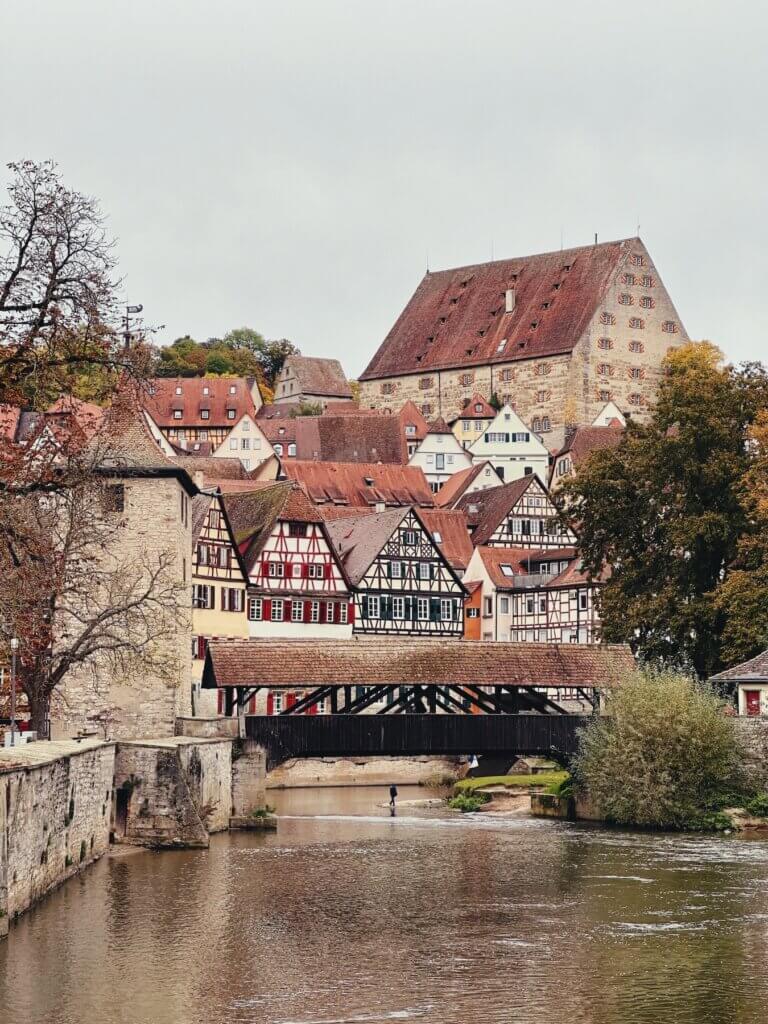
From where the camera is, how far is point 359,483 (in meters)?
82.4

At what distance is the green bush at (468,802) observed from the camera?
42.7m

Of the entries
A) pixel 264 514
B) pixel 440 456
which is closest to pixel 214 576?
pixel 264 514

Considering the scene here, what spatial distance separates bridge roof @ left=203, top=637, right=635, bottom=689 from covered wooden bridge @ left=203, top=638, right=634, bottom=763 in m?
0.02

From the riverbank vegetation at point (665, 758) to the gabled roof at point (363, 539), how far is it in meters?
23.5

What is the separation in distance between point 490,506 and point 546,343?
24638 millimetres

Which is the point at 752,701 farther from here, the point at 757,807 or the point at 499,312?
the point at 499,312

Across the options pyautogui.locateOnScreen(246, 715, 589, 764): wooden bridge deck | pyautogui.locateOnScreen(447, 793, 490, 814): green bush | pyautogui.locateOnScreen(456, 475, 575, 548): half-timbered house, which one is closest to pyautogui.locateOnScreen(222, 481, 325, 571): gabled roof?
pyautogui.locateOnScreen(447, 793, 490, 814): green bush

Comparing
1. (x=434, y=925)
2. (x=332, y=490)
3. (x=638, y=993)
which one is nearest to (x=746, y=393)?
(x=434, y=925)

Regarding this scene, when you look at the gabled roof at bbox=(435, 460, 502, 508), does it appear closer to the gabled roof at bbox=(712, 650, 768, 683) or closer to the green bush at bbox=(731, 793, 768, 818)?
the gabled roof at bbox=(712, 650, 768, 683)

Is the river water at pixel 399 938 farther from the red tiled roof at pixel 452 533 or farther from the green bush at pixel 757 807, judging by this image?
the red tiled roof at pixel 452 533

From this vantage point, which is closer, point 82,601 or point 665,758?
point 82,601

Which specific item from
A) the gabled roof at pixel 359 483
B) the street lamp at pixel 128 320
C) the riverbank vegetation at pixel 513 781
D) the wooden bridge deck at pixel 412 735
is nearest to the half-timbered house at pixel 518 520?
the gabled roof at pixel 359 483

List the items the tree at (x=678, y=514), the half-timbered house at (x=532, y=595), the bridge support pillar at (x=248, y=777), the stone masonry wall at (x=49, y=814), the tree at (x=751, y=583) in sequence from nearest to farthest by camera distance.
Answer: the stone masonry wall at (x=49, y=814), the bridge support pillar at (x=248, y=777), the tree at (x=751, y=583), the tree at (x=678, y=514), the half-timbered house at (x=532, y=595)

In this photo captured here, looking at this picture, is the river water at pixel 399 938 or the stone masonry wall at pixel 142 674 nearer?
the river water at pixel 399 938
